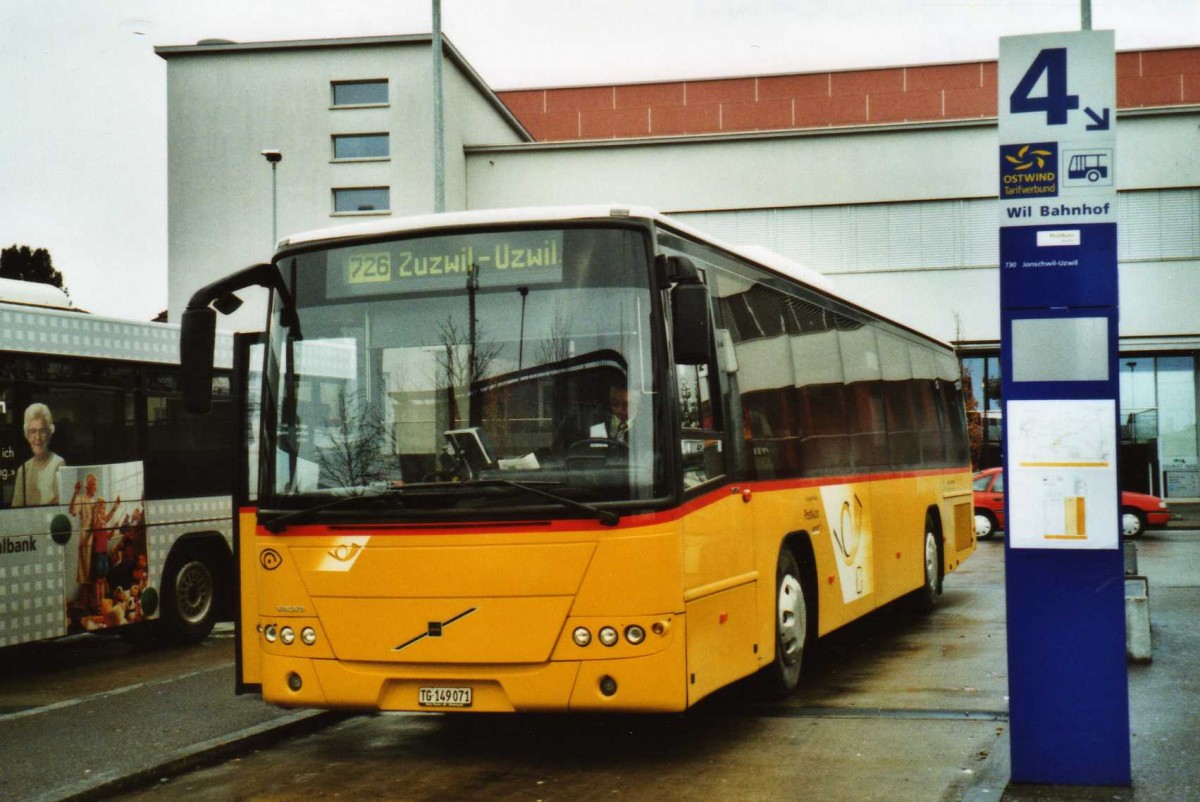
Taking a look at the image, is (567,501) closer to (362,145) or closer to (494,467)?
(494,467)

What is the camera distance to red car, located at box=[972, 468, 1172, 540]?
2684 centimetres

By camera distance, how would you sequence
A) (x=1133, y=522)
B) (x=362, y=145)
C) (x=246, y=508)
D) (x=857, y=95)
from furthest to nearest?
(x=857, y=95)
(x=362, y=145)
(x=1133, y=522)
(x=246, y=508)

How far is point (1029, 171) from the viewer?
6465 mm

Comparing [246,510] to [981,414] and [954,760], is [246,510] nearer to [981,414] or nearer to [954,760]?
[954,760]

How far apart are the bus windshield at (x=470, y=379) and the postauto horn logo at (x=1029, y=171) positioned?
185 cm

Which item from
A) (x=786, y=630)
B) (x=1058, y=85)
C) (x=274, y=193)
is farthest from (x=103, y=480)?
(x=274, y=193)

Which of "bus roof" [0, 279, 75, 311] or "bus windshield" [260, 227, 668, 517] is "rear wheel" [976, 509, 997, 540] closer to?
"bus roof" [0, 279, 75, 311]

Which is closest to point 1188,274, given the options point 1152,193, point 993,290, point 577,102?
point 1152,193

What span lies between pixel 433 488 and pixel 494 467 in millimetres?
343

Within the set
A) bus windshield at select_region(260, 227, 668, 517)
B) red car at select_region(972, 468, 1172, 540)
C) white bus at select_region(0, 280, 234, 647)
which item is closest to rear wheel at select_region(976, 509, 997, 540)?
red car at select_region(972, 468, 1172, 540)

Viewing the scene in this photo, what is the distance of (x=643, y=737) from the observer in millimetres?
8344

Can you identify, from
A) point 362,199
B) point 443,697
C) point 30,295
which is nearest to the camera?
point 443,697

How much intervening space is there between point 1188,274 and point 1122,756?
3488cm

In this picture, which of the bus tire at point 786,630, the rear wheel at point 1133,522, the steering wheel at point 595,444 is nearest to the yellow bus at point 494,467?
the steering wheel at point 595,444
